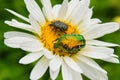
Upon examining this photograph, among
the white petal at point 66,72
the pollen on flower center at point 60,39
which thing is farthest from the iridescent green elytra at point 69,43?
the white petal at point 66,72

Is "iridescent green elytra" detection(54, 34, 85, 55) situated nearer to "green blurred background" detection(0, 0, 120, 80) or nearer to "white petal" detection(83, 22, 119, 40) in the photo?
"white petal" detection(83, 22, 119, 40)

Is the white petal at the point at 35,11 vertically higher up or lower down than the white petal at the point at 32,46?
higher up

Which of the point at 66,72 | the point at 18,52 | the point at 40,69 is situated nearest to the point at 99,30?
the point at 66,72

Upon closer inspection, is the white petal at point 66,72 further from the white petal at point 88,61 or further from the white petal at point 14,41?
the white petal at point 14,41

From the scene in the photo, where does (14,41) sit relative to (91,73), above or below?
above

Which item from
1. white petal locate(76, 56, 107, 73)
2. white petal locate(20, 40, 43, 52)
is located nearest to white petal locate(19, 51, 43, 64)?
white petal locate(20, 40, 43, 52)

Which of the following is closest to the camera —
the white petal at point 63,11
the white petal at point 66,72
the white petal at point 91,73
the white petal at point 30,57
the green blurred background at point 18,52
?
the white petal at point 30,57

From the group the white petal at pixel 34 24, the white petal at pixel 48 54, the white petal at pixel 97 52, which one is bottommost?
the white petal at pixel 97 52

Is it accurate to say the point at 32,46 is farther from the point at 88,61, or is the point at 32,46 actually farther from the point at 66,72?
the point at 88,61
